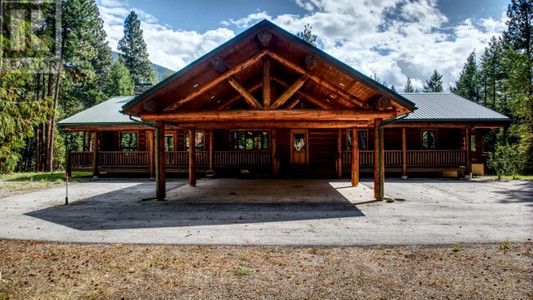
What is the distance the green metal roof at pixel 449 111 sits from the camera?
15.1 m

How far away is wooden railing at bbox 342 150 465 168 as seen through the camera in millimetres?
15523

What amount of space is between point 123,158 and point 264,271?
52.0 feet

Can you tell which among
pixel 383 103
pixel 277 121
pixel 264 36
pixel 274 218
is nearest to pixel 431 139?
pixel 277 121

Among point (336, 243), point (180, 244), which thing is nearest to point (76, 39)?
point (180, 244)

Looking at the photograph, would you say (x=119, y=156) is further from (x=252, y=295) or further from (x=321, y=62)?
(x=252, y=295)

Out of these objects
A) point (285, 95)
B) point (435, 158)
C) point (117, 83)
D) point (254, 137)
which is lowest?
point (435, 158)

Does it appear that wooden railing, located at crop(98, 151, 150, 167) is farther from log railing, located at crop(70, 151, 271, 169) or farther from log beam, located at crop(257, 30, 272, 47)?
log beam, located at crop(257, 30, 272, 47)

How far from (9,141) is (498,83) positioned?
44783 mm

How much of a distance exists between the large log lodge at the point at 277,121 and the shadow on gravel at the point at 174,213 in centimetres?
147

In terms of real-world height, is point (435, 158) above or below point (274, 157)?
below

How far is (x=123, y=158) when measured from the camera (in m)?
16.8

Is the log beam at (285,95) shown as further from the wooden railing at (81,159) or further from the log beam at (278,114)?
the wooden railing at (81,159)

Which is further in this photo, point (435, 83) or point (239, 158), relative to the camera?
point (435, 83)

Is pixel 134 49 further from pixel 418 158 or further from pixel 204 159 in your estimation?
pixel 418 158
